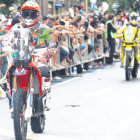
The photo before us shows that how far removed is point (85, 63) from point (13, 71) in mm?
13395

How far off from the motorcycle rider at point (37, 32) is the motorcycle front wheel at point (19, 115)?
404 mm

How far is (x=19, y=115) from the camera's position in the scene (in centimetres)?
784

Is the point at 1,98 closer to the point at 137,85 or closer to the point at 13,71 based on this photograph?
the point at 137,85

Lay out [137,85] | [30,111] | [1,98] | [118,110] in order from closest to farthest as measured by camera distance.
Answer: [30,111] < [118,110] < [1,98] < [137,85]

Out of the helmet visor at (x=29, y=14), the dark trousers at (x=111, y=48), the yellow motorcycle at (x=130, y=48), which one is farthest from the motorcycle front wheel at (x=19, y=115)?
the dark trousers at (x=111, y=48)

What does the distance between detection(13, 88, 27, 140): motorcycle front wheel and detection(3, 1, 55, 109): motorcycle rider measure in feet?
1.32

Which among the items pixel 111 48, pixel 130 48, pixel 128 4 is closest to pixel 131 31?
pixel 130 48

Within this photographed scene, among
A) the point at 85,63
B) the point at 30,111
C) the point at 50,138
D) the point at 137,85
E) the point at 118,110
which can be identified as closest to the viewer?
the point at 30,111

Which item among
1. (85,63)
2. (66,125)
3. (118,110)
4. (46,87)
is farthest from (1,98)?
(85,63)

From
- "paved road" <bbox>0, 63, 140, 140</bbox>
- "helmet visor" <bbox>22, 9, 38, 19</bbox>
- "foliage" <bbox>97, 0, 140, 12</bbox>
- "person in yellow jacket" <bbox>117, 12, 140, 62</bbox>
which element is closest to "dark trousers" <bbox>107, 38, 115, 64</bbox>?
"person in yellow jacket" <bbox>117, 12, 140, 62</bbox>

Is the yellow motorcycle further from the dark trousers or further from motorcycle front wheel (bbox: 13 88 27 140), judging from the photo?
motorcycle front wheel (bbox: 13 88 27 140)

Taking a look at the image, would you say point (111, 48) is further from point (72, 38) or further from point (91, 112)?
point (91, 112)

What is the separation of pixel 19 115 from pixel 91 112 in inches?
139

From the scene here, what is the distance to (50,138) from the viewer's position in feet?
28.5
